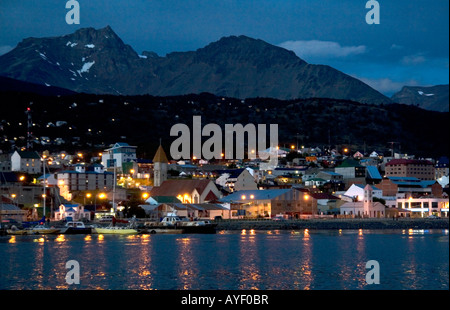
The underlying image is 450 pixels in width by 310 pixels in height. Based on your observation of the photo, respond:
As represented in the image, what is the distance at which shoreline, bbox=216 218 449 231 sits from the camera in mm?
91438

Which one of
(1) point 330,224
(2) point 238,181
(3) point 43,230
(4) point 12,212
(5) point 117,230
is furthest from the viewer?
(2) point 238,181

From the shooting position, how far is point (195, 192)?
4439 inches

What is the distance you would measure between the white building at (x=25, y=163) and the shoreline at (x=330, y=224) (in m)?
51.5

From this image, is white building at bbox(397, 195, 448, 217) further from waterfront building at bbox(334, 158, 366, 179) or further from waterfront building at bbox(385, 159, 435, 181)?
waterfront building at bbox(385, 159, 435, 181)

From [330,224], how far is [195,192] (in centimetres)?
2707

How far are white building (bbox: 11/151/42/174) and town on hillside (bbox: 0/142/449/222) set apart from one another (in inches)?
7.4

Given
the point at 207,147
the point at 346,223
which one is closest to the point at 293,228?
the point at 346,223

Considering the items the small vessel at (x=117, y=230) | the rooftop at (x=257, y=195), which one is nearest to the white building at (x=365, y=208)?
the rooftop at (x=257, y=195)

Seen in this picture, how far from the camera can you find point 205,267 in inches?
1694

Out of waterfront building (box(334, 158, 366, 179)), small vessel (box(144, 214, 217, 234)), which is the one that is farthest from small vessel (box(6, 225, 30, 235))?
waterfront building (box(334, 158, 366, 179))

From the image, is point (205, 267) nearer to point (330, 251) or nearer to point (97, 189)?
point (330, 251)

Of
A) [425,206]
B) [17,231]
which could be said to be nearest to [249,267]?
[17,231]

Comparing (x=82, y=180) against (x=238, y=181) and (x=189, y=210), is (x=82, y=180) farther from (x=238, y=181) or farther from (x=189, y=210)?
(x=238, y=181)

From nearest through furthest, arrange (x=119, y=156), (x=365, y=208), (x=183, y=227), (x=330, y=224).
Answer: (x=183, y=227) < (x=330, y=224) < (x=365, y=208) < (x=119, y=156)
